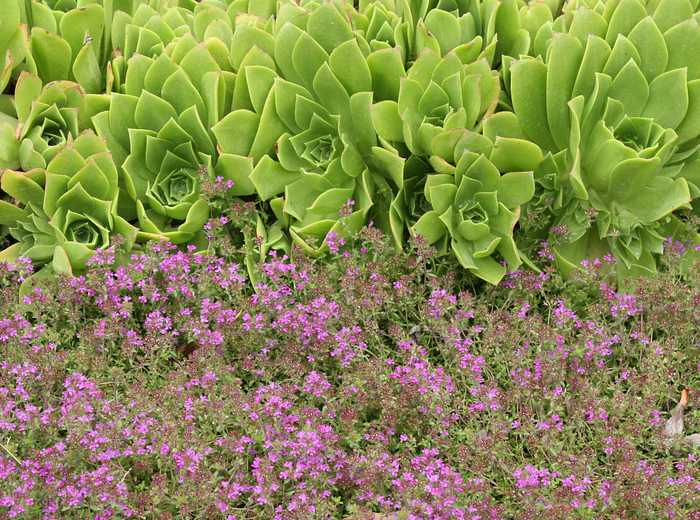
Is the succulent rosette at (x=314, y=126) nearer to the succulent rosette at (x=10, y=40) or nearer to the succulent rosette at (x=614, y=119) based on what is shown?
the succulent rosette at (x=614, y=119)

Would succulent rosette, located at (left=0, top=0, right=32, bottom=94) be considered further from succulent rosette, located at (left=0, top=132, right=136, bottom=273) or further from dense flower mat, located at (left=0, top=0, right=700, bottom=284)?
succulent rosette, located at (left=0, top=132, right=136, bottom=273)

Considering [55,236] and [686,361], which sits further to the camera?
[55,236]

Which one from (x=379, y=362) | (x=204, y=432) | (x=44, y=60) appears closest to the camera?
(x=204, y=432)

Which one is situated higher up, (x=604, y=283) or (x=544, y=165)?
(x=544, y=165)

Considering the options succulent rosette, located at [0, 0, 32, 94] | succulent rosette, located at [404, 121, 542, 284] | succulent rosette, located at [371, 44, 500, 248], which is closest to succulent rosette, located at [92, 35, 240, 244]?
succulent rosette, located at [0, 0, 32, 94]

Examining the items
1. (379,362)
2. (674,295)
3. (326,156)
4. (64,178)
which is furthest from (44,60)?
(674,295)

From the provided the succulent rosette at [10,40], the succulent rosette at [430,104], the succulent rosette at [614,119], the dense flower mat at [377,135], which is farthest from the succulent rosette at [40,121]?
the succulent rosette at [614,119]

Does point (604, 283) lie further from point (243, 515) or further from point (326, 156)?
point (243, 515)

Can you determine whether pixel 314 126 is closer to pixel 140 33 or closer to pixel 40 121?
pixel 140 33
